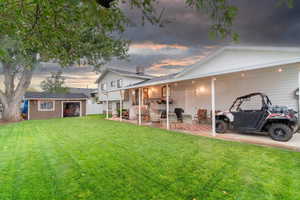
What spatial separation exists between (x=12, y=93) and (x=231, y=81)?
871 inches

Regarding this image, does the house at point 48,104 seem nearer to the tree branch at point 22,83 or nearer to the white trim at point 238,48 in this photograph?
the tree branch at point 22,83

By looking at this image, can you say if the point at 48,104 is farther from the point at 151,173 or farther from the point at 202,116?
the point at 151,173

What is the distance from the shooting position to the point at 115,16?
3799mm

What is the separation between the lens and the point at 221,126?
24.9ft

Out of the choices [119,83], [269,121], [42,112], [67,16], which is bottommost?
[42,112]

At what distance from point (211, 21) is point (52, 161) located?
538 cm

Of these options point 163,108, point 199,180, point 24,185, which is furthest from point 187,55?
point 24,185

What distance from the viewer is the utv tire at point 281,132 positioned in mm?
5675

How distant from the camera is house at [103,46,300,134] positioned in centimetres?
765

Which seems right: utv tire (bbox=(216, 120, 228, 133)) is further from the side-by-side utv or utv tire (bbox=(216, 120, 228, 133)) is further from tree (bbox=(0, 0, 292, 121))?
tree (bbox=(0, 0, 292, 121))

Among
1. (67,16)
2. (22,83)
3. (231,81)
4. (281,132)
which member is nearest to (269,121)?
(281,132)

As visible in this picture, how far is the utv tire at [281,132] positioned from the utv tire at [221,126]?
1807 mm

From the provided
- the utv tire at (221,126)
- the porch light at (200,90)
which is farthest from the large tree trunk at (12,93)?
the utv tire at (221,126)

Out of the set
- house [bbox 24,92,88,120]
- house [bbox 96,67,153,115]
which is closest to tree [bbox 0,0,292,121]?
house [bbox 96,67,153,115]
